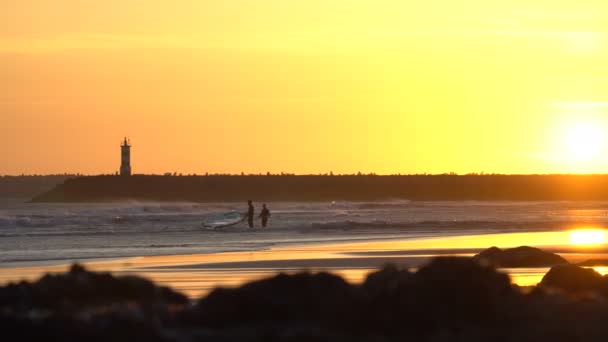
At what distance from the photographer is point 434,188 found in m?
148

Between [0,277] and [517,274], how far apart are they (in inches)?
368

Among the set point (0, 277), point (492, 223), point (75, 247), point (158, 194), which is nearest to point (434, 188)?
point (158, 194)

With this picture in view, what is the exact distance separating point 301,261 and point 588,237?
16752mm

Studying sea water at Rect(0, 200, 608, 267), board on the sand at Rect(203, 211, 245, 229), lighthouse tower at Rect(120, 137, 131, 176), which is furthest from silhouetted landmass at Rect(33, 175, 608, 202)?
board on the sand at Rect(203, 211, 245, 229)

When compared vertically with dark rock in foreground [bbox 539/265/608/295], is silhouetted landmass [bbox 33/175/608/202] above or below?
above

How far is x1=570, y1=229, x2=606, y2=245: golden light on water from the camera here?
1587 inches

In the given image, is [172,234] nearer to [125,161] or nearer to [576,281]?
[576,281]

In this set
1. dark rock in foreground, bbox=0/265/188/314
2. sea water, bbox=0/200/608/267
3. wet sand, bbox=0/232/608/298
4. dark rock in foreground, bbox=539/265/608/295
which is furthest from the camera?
sea water, bbox=0/200/608/267

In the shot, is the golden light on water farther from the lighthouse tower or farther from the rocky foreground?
the lighthouse tower

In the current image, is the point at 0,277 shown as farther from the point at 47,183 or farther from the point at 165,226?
the point at 47,183

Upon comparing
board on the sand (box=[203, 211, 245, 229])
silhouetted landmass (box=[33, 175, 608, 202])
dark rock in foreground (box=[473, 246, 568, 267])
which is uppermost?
silhouetted landmass (box=[33, 175, 608, 202])

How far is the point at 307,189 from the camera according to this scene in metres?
149

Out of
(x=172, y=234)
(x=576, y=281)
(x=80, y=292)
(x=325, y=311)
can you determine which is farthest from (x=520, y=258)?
(x=172, y=234)

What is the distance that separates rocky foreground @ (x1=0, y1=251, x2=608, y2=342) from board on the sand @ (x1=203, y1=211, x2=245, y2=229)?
45.3 metres
